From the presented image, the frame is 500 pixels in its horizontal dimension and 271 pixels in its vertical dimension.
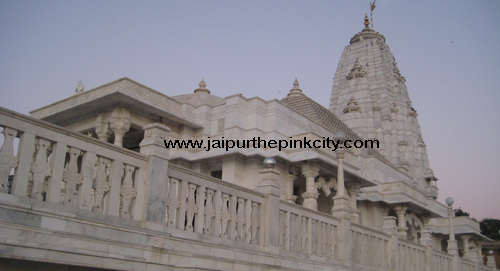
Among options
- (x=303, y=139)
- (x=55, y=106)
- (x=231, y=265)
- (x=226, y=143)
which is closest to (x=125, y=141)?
(x=55, y=106)

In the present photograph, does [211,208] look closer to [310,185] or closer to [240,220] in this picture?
[240,220]

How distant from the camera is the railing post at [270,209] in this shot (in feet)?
37.8

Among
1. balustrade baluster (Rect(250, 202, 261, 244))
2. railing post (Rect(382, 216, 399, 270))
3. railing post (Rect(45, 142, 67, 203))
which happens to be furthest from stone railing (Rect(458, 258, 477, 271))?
railing post (Rect(45, 142, 67, 203))

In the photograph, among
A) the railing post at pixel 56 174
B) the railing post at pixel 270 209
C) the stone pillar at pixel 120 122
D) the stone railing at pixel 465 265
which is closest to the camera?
the railing post at pixel 56 174

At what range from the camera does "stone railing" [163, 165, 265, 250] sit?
376 inches

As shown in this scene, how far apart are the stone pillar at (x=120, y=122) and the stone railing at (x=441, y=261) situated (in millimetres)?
12215

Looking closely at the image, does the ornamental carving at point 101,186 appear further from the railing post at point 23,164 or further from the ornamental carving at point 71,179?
the railing post at point 23,164

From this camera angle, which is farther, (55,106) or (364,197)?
(364,197)

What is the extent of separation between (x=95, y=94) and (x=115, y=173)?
13394 millimetres

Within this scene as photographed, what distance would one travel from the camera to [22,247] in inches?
268

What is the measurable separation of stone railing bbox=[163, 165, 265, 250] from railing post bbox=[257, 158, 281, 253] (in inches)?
5.0

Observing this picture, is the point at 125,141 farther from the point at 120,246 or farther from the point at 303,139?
the point at 120,246

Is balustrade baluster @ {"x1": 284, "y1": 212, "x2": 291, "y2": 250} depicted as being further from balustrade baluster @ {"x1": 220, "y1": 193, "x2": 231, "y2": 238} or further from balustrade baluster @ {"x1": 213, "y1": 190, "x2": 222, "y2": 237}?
balustrade baluster @ {"x1": 213, "y1": 190, "x2": 222, "y2": 237}

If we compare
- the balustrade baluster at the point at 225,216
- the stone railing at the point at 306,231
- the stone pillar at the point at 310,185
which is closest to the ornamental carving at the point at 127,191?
the balustrade baluster at the point at 225,216
